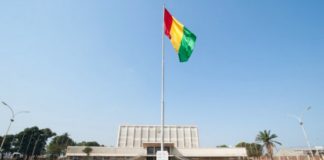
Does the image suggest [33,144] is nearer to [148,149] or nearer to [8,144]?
[8,144]

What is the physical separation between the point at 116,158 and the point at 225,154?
33323 mm

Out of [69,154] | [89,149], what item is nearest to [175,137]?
[89,149]

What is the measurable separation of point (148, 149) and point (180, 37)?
147 ft

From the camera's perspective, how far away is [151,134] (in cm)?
7238

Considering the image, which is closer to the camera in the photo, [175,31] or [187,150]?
[175,31]

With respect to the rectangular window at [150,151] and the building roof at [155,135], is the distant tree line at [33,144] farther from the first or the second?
the rectangular window at [150,151]

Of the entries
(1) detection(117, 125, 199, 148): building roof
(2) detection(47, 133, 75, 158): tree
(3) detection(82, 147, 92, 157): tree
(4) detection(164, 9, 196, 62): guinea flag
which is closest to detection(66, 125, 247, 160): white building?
(1) detection(117, 125, 199, 148): building roof

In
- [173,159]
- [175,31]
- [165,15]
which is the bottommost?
[173,159]

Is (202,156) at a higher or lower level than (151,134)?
lower

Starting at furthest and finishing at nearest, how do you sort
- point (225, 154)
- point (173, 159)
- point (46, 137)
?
point (46, 137)
point (225, 154)
point (173, 159)

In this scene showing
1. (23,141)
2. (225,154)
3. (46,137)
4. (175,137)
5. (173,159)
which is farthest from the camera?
(46,137)

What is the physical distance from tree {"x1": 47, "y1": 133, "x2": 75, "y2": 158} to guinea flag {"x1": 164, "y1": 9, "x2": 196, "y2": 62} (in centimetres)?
8268

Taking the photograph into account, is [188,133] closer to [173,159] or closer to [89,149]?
[173,159]

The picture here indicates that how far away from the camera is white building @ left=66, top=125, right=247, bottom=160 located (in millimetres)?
52625
